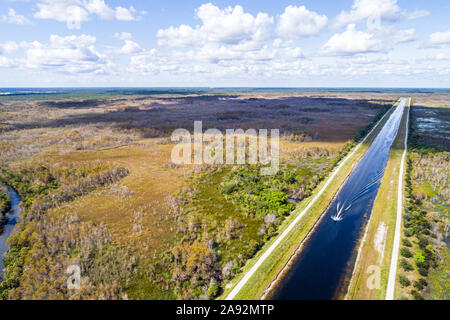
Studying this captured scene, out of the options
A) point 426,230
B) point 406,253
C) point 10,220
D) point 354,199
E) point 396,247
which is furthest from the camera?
point 354,199

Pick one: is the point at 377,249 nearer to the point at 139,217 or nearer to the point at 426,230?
the point at 426,230

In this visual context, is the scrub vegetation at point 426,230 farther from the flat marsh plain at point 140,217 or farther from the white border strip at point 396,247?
the flat marsh plain at point 140,217

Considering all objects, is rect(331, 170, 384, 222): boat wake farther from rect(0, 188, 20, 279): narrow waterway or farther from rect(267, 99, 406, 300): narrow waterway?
rect(0, 188, 20, 279): narrow waterway

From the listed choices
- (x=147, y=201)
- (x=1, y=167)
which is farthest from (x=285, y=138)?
(x=1, y=167)

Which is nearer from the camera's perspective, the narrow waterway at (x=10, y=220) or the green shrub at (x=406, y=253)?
the green shrub at (x=406, y=253)

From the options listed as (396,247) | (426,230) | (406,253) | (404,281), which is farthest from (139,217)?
(426,230)

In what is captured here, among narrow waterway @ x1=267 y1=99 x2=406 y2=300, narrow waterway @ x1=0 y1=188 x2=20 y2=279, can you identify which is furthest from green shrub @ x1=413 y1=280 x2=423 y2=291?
narrow waterway @ x1=0 y1=188 x2=20 y2=279

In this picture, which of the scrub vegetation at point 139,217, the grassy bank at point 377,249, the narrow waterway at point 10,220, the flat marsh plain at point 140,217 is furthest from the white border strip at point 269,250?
the narrow waterway at point 10,220
